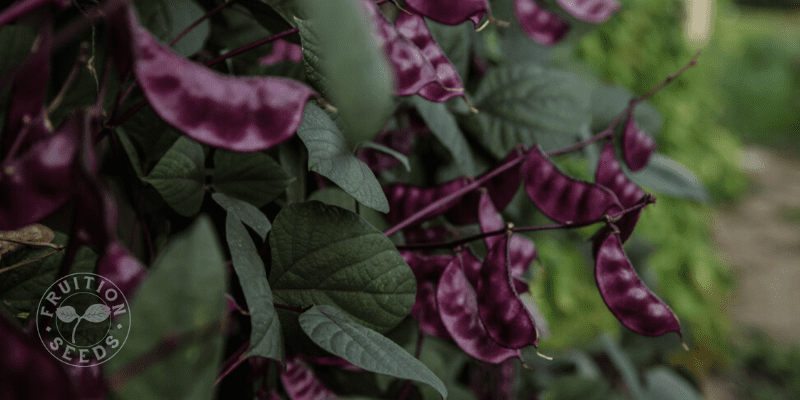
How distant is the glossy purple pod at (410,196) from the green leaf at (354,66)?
0.25 metres

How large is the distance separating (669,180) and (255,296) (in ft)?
1.94

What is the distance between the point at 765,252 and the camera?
12.8ft

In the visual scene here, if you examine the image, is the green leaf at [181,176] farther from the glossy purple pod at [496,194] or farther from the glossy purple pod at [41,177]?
the glossy purple pod at [496,194]

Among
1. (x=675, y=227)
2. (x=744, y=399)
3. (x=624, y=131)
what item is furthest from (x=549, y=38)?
(x=744, y=399)

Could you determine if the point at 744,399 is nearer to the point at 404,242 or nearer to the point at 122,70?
the point at 404,242

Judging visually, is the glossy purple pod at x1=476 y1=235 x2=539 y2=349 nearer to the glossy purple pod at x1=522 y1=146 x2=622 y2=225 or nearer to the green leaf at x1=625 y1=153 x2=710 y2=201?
the glossy purple pod at x1=522 y1=146 x2=622 y2=225

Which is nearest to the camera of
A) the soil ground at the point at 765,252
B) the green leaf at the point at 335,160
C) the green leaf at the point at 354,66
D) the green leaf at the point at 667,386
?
the green leaf at the point at 354,66

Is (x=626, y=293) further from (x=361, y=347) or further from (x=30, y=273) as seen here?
(x=30, y=273)

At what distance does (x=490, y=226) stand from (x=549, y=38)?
0.90ft

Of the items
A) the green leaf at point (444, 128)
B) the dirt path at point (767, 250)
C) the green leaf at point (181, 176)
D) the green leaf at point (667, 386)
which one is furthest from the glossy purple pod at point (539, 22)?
the dirt path at point (767, 250)

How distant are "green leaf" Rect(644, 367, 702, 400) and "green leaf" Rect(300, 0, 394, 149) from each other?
1.02 m

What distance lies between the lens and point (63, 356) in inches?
7.4

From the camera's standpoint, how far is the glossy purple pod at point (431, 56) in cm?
26

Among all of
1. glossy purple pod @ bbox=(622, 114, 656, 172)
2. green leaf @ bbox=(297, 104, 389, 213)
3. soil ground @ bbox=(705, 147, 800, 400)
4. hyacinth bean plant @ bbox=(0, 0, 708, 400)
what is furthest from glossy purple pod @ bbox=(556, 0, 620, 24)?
soil ground @ bbox=(705, 147, 800, 400)
